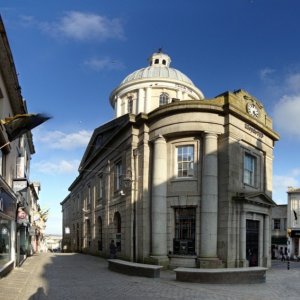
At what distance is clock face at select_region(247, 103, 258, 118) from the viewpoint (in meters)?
27.7

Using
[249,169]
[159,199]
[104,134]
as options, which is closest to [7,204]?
[159,199]

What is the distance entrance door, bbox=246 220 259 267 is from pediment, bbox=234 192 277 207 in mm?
1325

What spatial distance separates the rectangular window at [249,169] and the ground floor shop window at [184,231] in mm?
4479

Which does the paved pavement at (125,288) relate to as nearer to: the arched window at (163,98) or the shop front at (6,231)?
the shop front at (6,231)

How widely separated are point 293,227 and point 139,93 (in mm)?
24176

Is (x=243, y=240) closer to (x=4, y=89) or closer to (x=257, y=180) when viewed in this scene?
(x=257, y=180)

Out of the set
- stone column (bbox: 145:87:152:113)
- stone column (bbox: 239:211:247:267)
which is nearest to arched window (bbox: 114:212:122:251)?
stone column (bbox: 239:211:247:267)

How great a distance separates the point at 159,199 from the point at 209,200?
Answer: 3.10 meters

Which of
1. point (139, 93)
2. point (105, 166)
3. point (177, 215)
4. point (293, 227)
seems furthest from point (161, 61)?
point (177, 215)

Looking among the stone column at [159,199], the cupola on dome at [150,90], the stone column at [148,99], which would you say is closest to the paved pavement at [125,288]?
the stone column at [159,199]

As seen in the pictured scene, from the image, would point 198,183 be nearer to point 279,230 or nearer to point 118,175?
point 118,175

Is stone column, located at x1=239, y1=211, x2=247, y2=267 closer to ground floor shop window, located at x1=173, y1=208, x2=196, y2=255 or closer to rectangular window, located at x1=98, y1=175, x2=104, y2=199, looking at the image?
ground floor shop window, located at x1=173, y1=208, x2=196, y2=255

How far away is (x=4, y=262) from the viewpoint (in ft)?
63.2

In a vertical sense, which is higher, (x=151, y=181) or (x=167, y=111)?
(x=167, y=111)
